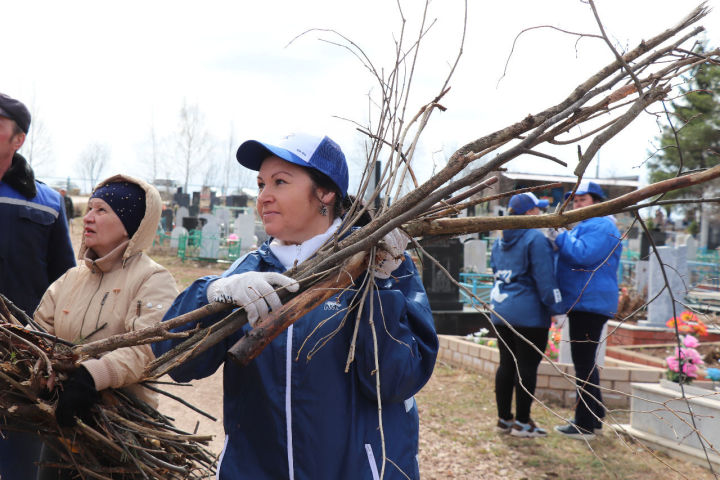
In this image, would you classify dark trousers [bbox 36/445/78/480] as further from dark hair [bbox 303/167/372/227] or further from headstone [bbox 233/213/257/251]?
headstone [bbox 233/213/257/251]

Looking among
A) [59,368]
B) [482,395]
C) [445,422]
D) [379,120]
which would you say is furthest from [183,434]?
[482,395]

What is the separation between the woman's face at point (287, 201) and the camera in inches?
70.3

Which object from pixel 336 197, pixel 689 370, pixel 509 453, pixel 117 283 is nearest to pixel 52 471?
pixel 117 283

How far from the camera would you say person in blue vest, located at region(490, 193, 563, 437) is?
14.4 feet

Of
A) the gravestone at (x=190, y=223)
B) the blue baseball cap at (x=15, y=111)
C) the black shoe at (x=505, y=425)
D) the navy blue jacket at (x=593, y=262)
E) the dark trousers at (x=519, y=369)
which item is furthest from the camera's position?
the gravestone at (x=190, y=223)

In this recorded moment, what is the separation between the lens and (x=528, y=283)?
14.8 feet

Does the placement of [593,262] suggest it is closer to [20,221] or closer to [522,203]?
[522,203]

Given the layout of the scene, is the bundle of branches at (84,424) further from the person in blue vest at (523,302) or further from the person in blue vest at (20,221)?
the person in blue vest at (523,302)

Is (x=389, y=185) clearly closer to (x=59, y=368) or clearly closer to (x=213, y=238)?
(x=59, y=368)

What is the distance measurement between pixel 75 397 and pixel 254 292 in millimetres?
693

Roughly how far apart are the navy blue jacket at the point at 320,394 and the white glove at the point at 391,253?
68 millimetres

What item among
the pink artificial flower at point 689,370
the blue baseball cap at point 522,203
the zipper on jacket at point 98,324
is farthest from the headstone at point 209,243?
the zipper on jacket at point 98,324

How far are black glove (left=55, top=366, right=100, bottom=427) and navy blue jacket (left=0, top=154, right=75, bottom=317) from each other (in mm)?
1248

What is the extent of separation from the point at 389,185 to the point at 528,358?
306 cm
